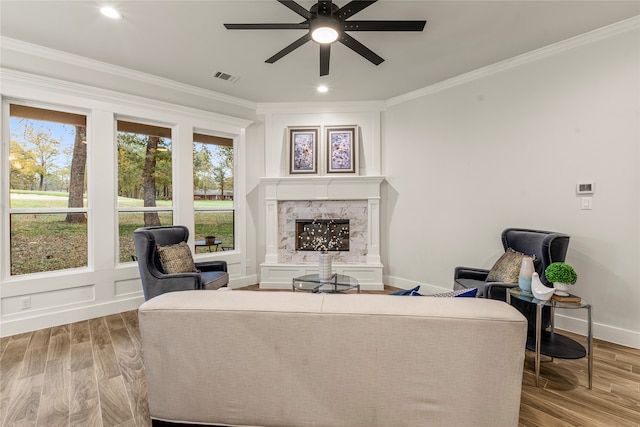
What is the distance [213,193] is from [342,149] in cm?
210

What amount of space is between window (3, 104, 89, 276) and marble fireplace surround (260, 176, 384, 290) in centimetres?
230

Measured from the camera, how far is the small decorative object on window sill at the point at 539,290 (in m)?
2.12

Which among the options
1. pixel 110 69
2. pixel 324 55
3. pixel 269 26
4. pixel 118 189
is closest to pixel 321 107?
pixel 324 55

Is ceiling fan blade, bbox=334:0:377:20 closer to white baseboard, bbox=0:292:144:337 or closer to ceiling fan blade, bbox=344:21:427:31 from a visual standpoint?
ceiling fan blade, bbox=344:21:427:31

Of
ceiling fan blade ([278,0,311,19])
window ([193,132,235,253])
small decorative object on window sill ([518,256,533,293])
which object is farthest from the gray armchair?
window ([193,132,235,253])

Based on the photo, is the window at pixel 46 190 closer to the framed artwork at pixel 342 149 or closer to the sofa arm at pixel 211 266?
the sofa arm at pixel 211 266

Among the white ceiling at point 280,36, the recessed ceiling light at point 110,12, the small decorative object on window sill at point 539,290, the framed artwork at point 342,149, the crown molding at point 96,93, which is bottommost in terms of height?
the small decorative object on window sill at point 539,290

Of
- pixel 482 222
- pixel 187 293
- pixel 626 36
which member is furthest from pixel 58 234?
pixel 626 36

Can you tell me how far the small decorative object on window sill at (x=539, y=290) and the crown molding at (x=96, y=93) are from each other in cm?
416

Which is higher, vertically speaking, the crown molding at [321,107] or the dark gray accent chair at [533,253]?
Result: the crown molding at [321,107]

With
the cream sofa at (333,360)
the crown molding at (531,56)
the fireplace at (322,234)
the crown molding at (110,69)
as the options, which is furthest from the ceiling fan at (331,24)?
the fireplace at (322,234)

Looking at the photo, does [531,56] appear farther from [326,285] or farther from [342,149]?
[326,285]

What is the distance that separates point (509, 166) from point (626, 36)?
1425 millimetres

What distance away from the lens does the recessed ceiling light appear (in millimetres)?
2459
